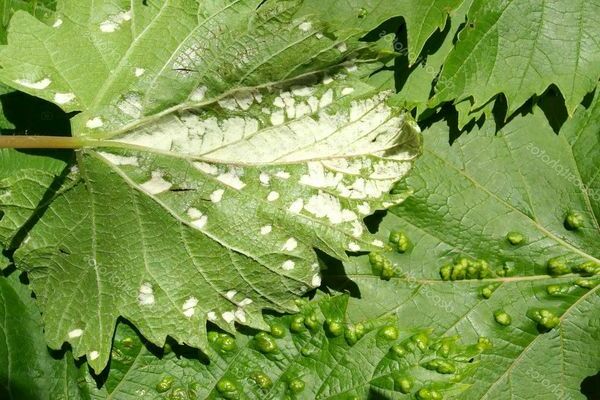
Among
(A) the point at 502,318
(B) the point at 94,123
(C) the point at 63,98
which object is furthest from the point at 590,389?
(C) the point at 63,98

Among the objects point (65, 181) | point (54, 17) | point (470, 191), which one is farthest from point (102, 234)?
point (470, 191)

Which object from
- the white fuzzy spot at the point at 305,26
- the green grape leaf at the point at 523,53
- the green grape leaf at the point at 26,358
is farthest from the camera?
the green grape leaf at the point at 26,358

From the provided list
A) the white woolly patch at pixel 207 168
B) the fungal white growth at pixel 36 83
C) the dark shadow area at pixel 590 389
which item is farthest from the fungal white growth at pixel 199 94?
the dark shadow area at pixel 590 389

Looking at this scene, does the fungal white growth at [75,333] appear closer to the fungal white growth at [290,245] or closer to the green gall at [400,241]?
the fungal white growth at [290,245]

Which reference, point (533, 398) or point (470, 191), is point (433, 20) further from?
point (533, 398)

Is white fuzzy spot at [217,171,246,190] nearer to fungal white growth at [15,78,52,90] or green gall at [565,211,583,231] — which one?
fungal white growth at [15,78,52,90]

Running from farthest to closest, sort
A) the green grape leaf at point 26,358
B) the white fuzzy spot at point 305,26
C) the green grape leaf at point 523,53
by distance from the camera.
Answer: the green grape leaf at point 26,358 → the green grape leaf at point 523,53 → the white fuzzy spot at point 305,26

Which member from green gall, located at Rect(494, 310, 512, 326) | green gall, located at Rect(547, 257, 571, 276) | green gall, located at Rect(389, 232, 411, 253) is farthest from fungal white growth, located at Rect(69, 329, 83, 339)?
green gall, located at Rect(547, 257, 571, 276)
